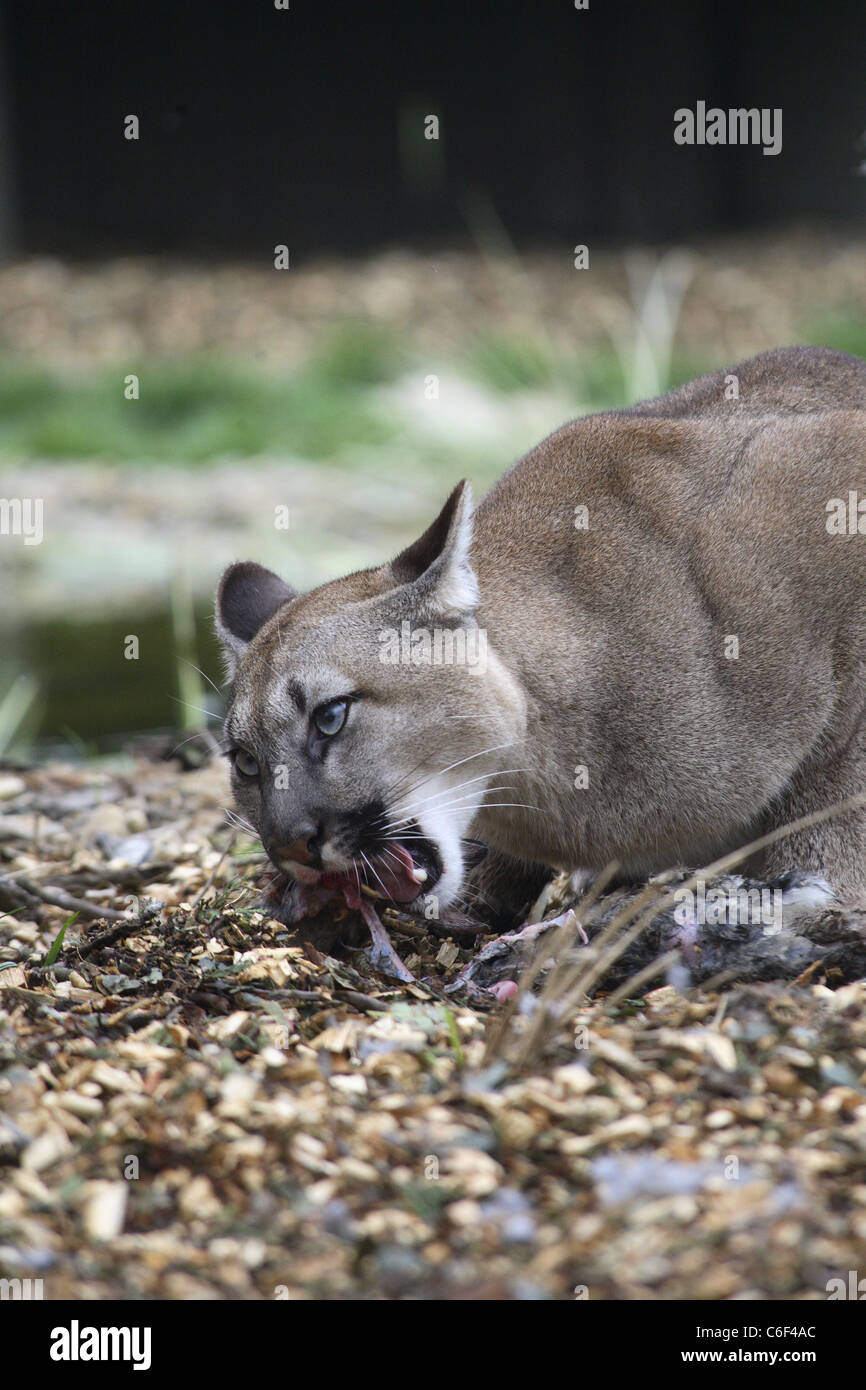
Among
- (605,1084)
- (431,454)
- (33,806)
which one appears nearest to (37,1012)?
(605,1084)

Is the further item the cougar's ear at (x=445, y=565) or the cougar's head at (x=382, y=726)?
the cougar's ear at (x=445, y=565)

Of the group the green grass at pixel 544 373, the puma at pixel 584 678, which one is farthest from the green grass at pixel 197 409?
the puma at pixel 584 678

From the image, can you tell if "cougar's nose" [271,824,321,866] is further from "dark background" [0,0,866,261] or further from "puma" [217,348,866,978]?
"dark background" [0,0,866,261]

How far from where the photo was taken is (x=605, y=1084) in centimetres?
349

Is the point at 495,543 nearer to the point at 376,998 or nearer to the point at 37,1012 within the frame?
the point at 376,998

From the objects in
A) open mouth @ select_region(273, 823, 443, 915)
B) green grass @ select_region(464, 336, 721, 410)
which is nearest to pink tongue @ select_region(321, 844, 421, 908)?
open mouth @ select_region(273, 823, 443, 915)

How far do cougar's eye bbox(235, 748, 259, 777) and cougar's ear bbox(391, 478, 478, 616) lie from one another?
25.8 inches

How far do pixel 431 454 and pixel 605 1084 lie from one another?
699 centimetres

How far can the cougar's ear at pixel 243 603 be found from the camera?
4883mm

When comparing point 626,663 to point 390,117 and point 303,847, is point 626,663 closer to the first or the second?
point 303,847

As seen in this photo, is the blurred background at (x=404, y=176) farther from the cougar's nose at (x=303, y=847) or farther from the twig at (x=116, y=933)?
the cougar's nose at (x=303, y=847)

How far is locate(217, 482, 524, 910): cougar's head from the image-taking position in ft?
13.9

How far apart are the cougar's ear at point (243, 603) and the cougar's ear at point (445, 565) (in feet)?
2.01

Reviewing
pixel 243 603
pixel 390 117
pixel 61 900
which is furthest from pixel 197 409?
pixel 61 900
